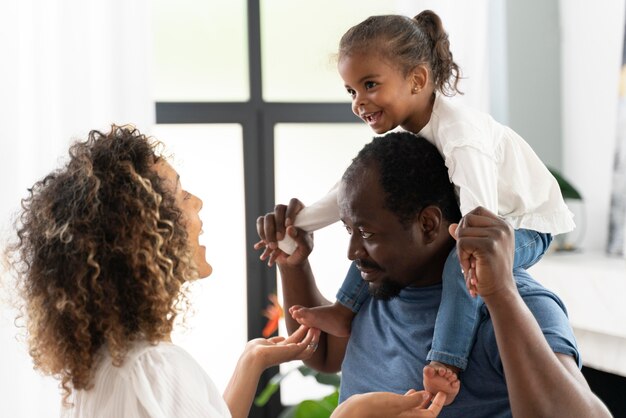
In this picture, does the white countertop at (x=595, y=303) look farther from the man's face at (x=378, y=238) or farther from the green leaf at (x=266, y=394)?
the man's face at (x=378, y=238)

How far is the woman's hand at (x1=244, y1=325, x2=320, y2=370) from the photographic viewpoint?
60.7 inches

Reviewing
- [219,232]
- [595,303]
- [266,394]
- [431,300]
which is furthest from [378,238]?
[219,232]

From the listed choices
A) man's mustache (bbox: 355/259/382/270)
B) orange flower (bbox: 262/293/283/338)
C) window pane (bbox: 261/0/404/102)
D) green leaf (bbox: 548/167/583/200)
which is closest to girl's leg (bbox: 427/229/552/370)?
man's mustache (bbox: 355/259/382/270)

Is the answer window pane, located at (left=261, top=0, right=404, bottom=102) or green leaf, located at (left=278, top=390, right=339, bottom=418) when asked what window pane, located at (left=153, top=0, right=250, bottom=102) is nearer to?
window pane, located at (left=261, top=0, right=404, bottom=102)

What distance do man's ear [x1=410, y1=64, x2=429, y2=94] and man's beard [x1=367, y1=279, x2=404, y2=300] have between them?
420 mm

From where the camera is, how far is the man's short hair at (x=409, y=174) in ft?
4.54

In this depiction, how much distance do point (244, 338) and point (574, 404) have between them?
2.27m

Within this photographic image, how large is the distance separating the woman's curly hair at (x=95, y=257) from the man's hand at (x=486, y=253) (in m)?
0.43

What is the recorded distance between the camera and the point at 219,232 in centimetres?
332

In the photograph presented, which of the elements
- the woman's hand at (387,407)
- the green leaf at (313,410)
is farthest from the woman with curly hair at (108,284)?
the green leaf at (313,410)

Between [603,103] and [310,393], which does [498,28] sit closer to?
[603,103]

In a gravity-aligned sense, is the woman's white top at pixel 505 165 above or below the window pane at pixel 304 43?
below

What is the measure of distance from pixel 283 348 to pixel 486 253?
0.53 m

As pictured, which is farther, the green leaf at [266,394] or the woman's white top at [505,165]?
the green leaf at [266,394]
